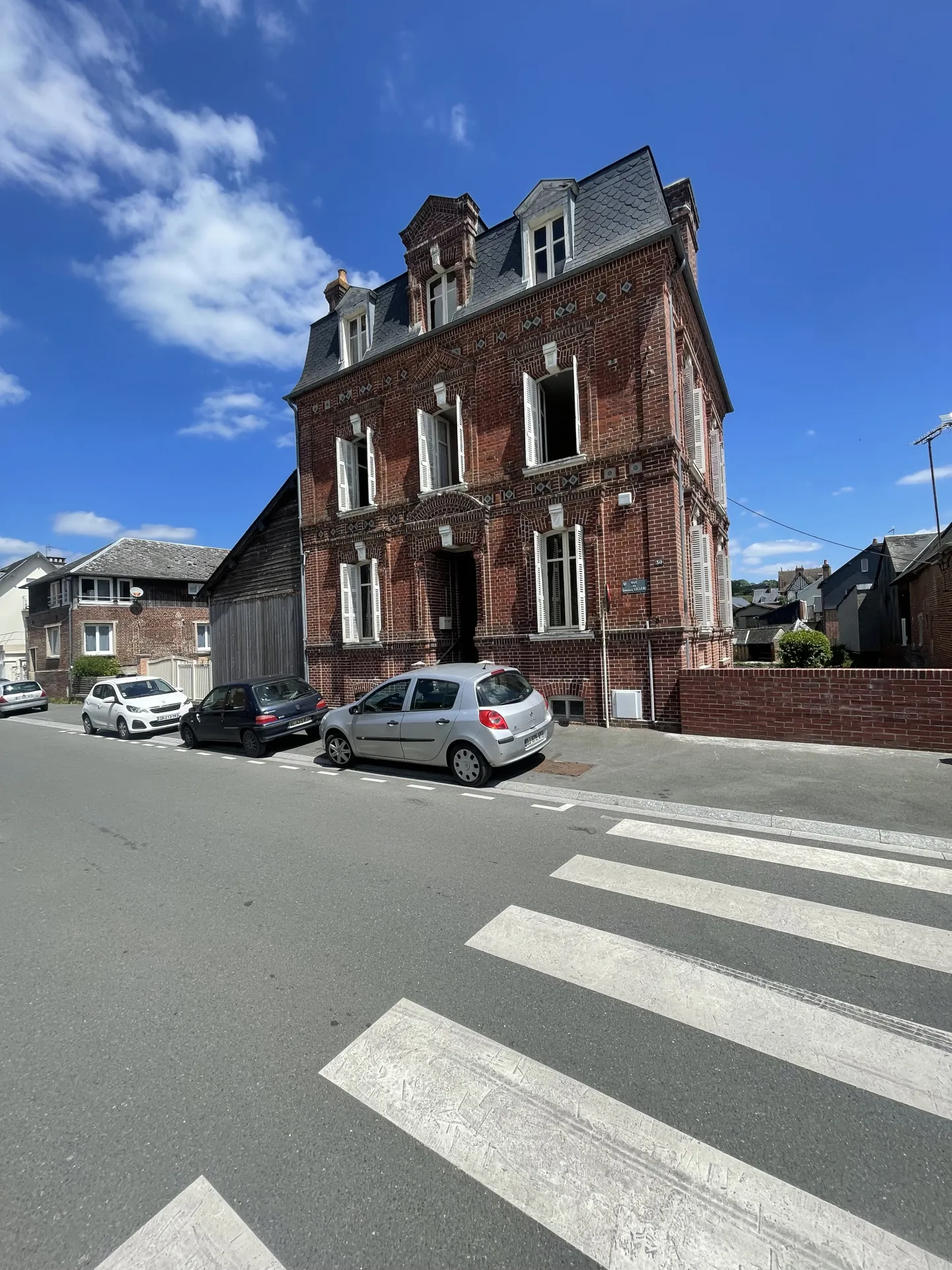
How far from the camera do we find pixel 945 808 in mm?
5828

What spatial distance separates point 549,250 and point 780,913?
41.7 ft

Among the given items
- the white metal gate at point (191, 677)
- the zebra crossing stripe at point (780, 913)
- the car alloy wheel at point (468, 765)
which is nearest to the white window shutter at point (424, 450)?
the car alloy wheel at point (468, 765)

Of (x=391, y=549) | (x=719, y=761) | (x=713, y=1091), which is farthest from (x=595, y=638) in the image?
(x=713, y=1091)

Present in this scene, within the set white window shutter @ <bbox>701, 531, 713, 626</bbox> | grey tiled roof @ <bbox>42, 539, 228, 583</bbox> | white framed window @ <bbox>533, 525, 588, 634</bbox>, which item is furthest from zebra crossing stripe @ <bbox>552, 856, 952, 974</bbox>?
grey tiled roof @ <bbox>42, 539, 228, 583</bbox>

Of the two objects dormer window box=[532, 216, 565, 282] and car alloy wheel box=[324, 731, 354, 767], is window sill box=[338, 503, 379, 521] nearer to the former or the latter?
dormer window box=[532, 216, 565, 282]

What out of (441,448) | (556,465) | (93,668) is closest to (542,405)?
(556,465)

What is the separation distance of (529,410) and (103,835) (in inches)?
403

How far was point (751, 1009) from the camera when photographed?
9.53 ft

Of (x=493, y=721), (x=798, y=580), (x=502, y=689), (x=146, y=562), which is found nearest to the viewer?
(x=493, y=721)

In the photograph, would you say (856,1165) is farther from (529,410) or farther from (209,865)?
(529,410)

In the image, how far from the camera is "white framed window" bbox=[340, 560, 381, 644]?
15.1 meters

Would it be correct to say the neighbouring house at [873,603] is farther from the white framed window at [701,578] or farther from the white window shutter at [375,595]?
the white window shutter at [375,595]

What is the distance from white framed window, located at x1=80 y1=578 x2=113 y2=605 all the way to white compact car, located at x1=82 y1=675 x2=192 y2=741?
1590 centimetres

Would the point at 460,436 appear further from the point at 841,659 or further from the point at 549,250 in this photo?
the point at 841,659
